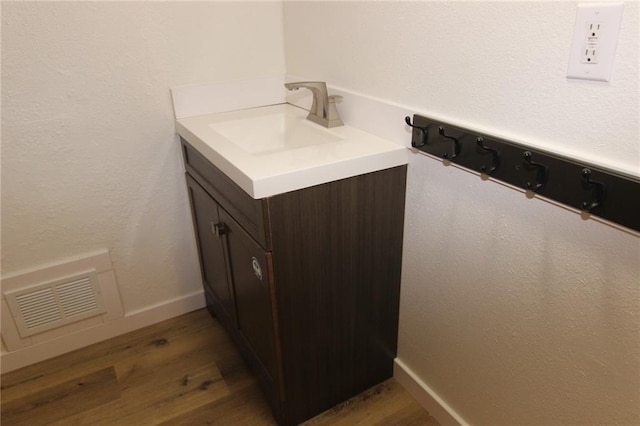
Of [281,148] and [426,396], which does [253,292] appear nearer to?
[281,148]

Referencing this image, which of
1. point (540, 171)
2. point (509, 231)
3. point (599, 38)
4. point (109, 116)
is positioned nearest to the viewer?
point (599, 38)

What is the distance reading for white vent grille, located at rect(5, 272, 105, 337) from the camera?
1698mm

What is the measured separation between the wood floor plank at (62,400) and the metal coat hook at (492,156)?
1.48m

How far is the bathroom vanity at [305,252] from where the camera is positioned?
1222 mm

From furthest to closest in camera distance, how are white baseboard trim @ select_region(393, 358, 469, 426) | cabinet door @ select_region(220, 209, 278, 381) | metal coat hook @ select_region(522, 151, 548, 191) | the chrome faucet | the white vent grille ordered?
1. the white vent grille
2. the chrome faucet
3. white baseboard trim @ select_region(393, 358, 469, 426)
4. cabinet door @ select_region(220, 209, 278, 381)
5. metal coat hook @ select_region(522, 151, 548, 191)

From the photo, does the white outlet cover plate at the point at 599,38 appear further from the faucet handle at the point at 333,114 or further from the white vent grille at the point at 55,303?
the white vent grille at the point at 55,303

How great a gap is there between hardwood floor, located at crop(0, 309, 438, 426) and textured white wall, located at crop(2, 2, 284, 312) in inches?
9.8

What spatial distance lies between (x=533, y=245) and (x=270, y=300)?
0.69m

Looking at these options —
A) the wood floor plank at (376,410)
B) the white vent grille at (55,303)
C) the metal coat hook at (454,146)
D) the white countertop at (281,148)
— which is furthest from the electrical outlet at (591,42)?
the white vent grille at (55,303)

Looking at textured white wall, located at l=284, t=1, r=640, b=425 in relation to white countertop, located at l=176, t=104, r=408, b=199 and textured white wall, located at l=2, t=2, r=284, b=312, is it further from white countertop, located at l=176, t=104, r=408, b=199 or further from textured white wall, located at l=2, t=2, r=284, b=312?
textured white wall, located at l=2, t=2, r=284, b=312

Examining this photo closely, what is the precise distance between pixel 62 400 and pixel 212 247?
29.7 inches

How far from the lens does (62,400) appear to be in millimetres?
1649

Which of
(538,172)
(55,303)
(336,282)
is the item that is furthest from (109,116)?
(538,172)

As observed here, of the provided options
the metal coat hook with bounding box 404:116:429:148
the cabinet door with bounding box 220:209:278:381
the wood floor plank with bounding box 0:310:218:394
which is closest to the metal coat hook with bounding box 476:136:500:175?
the metal coat hook with bounding box 404:116:429:148
